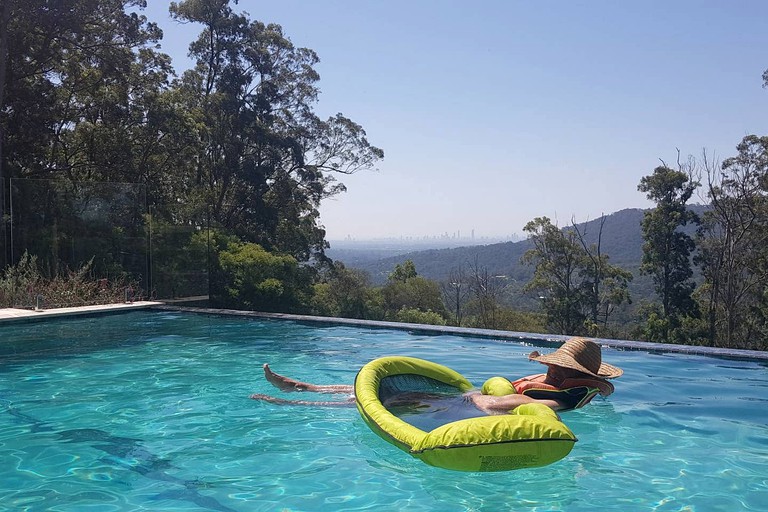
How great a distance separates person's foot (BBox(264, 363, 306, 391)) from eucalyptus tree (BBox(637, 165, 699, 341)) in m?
20.7

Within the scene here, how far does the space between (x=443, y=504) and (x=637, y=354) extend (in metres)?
5.76

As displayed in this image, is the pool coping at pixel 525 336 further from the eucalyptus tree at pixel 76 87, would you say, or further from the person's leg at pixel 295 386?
the person's leg at pixel 295 386

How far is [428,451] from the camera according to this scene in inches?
153

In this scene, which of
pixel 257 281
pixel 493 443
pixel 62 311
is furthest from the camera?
pixel 257 281

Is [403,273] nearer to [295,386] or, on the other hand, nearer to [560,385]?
[295,386]

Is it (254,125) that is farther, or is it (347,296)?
(347,296)

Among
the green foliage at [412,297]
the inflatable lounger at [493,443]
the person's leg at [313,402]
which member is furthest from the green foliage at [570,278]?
the inflatable lounger at [493,443]

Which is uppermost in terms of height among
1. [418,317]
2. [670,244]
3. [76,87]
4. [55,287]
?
[76,87]

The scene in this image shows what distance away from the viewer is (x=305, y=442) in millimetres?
5086

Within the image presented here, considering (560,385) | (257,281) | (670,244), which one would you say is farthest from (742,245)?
(560,385)

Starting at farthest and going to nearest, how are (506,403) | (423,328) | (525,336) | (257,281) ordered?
(257,281)
(423,328)
(525,336)
(506,403)

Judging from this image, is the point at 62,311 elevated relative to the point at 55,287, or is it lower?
lower

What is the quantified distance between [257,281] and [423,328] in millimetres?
7174

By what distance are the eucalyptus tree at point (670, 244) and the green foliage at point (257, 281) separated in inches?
547
